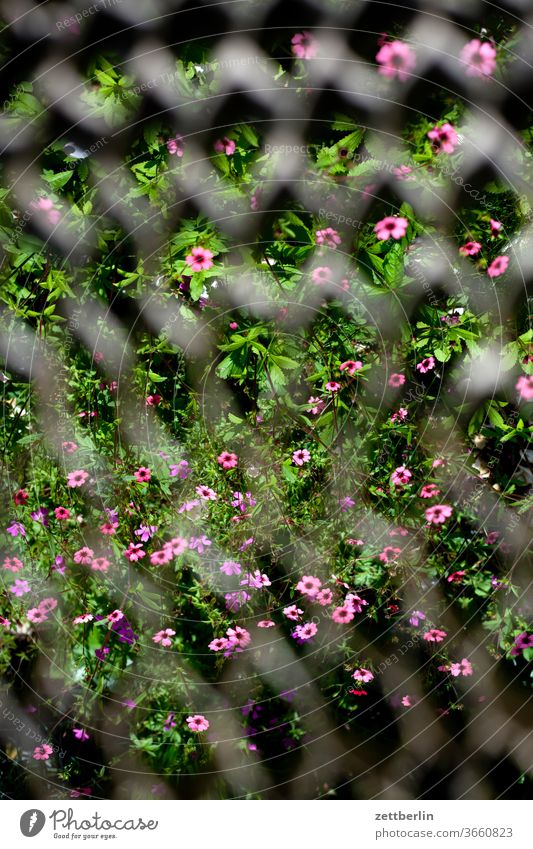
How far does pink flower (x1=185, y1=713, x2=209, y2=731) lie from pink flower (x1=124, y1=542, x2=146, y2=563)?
0.31 metres

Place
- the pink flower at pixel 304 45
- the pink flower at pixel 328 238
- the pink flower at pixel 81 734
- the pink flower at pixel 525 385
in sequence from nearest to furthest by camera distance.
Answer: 1. the pink flower at pixel 304 45
2. the pink flower at pixel 328 238
3. the pink flower at pixel 525 385
4. the pink flower at pixel 81 734

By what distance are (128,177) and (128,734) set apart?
998 millimetres

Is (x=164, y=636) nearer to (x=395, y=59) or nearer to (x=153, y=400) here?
(x=153, y=400)

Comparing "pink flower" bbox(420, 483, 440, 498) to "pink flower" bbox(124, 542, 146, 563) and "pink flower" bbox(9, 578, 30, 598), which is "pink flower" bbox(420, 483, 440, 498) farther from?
"pink flower" bbox(9, 578, 30, 598)

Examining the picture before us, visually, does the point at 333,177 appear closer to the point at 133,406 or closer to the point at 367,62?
the point at 367,62

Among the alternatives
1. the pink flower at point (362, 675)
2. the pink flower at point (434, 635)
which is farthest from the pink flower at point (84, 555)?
the pink flower at point (434, 635)

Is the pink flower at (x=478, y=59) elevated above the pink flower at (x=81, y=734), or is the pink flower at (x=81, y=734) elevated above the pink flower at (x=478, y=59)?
the pink flower at (x=478, y=59)

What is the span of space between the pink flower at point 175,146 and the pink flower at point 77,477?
58cm

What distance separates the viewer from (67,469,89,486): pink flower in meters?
1.12

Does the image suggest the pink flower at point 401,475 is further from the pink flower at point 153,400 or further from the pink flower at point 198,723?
the pink flower at point 198,723

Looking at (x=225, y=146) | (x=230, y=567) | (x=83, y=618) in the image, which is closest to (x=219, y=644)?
(x=230, y=567)

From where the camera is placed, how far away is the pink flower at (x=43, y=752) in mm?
1149

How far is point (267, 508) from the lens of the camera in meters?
1.12

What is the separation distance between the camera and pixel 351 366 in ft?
3.52
